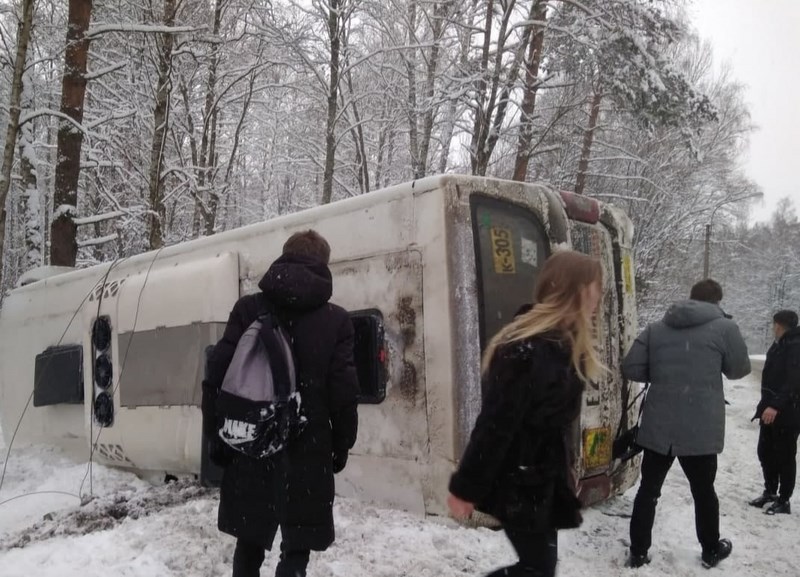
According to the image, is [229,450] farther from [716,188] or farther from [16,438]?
[716,188]

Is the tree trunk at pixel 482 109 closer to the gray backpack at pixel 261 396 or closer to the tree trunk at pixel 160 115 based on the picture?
the tree trunk at pixel 160 115

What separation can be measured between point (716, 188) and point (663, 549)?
67.2 feet

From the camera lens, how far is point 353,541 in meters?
3.60

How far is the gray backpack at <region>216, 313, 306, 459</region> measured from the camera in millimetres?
2412

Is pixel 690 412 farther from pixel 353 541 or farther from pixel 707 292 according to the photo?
pixel 353 541

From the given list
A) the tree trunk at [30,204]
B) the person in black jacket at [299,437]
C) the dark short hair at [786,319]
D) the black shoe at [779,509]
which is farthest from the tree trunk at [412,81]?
the person in black jacket at [299,437]

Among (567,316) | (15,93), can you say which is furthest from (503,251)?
(15,93)

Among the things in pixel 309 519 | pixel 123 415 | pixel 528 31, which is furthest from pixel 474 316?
pixel 528 31

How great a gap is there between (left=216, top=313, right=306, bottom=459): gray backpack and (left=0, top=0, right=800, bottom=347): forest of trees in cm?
433

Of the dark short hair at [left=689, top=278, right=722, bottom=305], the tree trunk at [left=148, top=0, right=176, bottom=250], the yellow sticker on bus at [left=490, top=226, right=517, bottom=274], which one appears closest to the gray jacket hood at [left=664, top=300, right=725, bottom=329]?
the dark short hair at [left=689, top=278, right=722, bottom=305]

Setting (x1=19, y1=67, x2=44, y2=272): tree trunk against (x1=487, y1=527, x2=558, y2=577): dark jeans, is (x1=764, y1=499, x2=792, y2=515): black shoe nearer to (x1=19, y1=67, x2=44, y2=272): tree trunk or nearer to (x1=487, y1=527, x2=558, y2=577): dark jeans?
(x1=487, y1=527, x2=558, y2=577): dark jeans

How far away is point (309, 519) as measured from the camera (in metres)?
2.48

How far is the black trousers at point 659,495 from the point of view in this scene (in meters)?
3.63

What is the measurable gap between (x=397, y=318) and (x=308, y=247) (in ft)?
3.69
